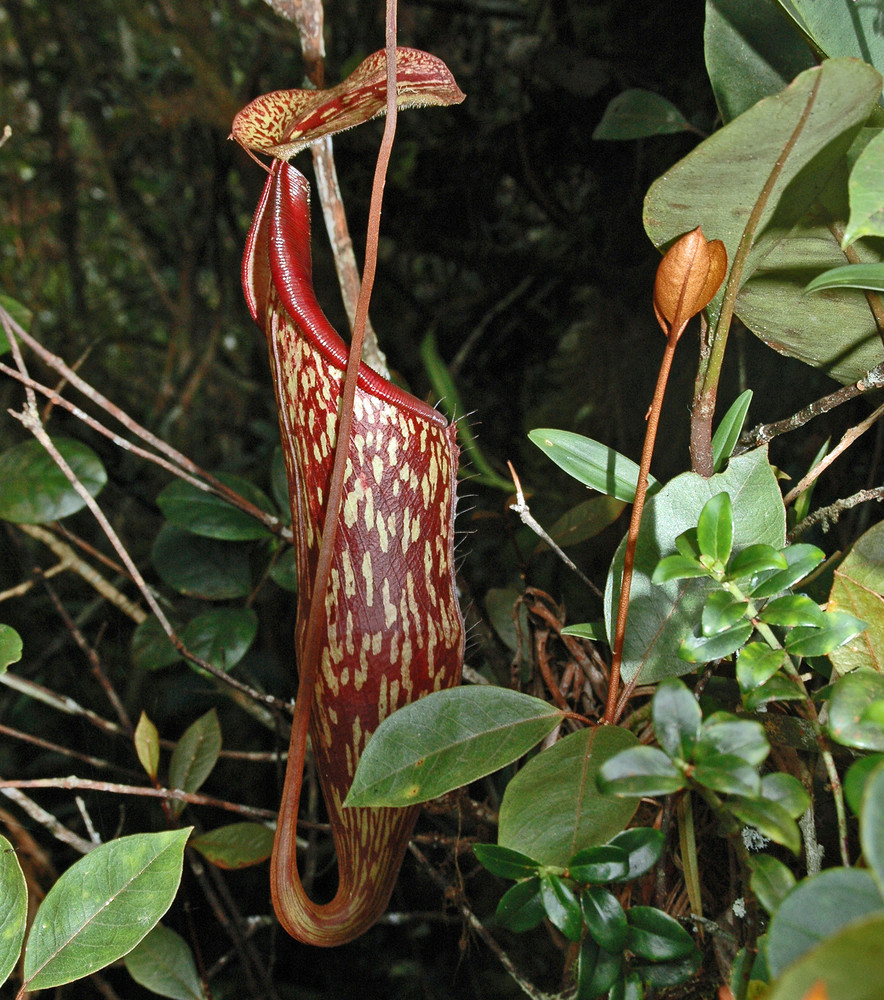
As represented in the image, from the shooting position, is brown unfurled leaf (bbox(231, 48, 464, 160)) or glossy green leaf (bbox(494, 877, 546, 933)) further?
brown unfurled leaf (bbox(231, 48, 464, 160))

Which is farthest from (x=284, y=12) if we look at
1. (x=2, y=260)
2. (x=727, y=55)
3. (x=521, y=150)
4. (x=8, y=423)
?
(x=2, y=260)

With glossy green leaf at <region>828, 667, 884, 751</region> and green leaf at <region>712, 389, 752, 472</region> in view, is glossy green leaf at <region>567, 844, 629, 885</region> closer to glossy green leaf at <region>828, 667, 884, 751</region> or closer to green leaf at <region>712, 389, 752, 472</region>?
glossy green leaf at <region>828, 667, 884, 751</region>

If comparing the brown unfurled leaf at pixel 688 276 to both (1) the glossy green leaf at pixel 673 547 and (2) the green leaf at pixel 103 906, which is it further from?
(2) the green leaf at pixel 103 906

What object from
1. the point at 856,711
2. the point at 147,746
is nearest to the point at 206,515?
the point at 147,746

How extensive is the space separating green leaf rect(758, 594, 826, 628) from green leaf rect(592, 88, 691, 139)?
0.52 m

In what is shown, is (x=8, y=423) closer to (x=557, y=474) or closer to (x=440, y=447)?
(x=557, y=474)

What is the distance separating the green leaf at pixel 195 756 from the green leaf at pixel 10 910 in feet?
0.73

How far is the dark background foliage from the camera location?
A: 0.88 meters

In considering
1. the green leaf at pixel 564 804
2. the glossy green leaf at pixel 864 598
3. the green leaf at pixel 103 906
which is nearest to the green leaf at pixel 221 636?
the green leaf at pixel 103 906

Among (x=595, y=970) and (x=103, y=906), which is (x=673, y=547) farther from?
(x=103, y=906)

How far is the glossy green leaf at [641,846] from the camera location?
1.05 feet

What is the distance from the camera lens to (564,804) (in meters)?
0.34

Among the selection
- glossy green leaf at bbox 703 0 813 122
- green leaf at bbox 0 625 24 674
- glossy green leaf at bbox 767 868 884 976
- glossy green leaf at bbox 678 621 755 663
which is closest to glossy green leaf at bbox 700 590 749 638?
glossy green leaf at bbox 678 621 755 663

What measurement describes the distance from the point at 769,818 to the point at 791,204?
284mm
